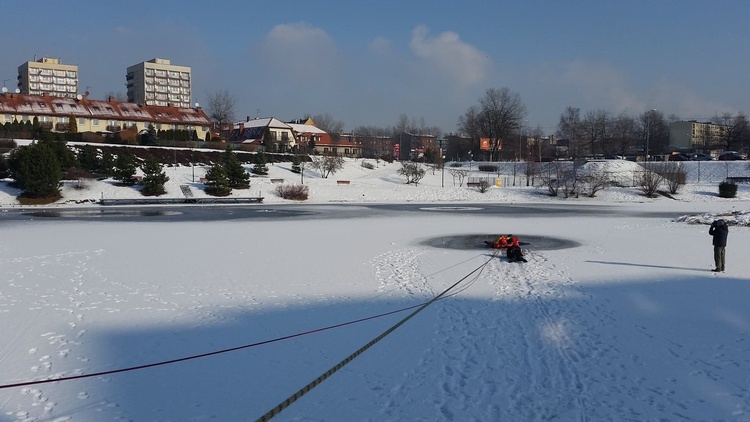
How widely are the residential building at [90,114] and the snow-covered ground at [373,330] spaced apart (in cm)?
6516

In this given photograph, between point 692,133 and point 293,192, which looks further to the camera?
point 692,133

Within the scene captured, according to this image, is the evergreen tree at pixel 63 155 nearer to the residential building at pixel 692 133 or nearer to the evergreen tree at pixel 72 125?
the evergreen tree at pixel 72 125

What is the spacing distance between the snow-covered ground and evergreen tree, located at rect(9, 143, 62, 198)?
984 inches

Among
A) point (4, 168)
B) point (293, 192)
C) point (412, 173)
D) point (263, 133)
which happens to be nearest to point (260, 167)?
point (293, 192)

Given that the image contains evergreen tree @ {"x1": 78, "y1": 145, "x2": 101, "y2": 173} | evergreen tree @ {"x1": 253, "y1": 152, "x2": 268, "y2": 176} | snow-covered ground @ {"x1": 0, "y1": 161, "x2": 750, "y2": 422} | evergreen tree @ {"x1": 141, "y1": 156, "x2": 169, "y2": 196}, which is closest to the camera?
snow-covered ground @ {"x1": 0, "y1": 161, "x2": 750, "y2": 422}

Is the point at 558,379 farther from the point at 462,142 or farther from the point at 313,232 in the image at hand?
the point at 462,142

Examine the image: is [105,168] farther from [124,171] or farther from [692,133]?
[692,133]

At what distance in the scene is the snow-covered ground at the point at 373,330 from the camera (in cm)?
686

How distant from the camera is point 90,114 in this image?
7962 centimetres

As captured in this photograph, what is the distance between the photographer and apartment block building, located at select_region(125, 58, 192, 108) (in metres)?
168

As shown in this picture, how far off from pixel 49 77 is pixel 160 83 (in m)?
29.0

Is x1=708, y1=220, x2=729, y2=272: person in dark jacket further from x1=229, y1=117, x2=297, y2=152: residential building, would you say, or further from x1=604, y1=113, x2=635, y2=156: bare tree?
x1=604, y1=113, x2=635, y2=156: bare tree

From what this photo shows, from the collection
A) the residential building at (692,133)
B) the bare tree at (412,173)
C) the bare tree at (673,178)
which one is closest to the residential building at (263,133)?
the bare tree at (412,173)

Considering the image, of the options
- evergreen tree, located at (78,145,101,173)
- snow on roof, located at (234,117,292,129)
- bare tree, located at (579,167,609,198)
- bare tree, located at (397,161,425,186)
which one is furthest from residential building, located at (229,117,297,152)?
bare tree, located at (579,167,609,198)
